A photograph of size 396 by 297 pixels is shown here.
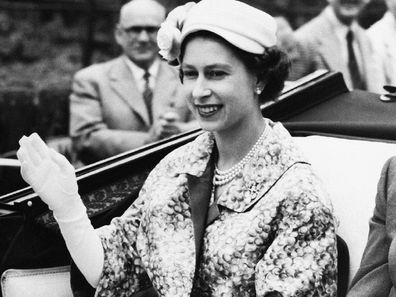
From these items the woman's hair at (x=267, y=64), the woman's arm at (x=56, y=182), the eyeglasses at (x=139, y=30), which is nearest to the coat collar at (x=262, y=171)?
the woman's hair at (x=267, y=64)

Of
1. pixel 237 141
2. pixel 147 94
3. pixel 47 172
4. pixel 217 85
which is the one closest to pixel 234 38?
pixel 217 85

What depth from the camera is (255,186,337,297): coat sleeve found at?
2297mm

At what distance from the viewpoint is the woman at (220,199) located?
7.70 ft

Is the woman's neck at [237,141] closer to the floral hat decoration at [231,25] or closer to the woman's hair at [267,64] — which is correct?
the woman's hair at [267,64]

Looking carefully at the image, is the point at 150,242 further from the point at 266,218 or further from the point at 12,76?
the point at 12,76

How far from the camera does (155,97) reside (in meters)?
4.18

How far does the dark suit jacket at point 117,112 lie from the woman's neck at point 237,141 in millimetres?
1537

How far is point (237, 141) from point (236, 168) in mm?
78

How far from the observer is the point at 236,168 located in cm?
258

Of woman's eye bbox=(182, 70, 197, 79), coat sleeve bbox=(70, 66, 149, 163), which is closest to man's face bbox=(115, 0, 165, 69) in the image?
coat sleeve bbox=(70, 66, 149, 163)

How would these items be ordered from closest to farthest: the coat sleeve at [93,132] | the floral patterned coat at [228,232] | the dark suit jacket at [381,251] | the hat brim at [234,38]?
the dark suit jacket at [381,251], the floral patterned coat at [228,232], the hat brim at [234,38], the coat sleeve at [93,132]

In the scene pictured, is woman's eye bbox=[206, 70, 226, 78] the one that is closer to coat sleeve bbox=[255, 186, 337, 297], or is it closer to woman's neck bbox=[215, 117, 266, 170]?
woman's neck bbox=[215, 117, 266, 170]

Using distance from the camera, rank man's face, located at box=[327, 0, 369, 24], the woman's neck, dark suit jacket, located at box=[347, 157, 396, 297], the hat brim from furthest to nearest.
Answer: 1. man's face, located at box=[327, 0, 369, 24]
2. the woman's neck
3. the hat brim
4. dark suit jacket, located at box=[347, 157, 396, 297]

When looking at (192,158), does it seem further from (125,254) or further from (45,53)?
(45,53)
